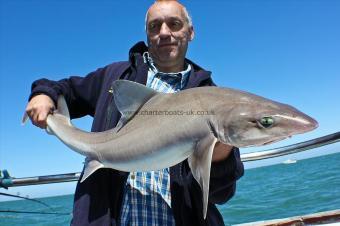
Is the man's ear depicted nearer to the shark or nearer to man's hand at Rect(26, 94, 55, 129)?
the shark

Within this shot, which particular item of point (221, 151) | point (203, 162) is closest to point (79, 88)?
point (221, 151)

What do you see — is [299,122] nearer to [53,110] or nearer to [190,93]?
[190,93]

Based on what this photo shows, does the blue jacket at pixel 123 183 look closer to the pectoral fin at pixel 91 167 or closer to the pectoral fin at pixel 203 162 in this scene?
the pectoral fin at pixel 91 167

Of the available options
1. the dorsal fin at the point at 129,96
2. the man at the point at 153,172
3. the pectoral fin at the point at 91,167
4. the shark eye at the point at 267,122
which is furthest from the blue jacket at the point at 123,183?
the shark eye at the point at 267,122

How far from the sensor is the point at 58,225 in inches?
977

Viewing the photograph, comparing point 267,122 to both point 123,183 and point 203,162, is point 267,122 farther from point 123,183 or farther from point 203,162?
point 123,183

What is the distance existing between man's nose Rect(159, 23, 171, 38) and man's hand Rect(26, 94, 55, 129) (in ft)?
3.51

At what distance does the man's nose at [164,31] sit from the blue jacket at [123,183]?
0.88ft

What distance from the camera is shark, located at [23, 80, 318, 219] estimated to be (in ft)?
6.84

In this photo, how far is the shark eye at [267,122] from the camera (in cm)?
206

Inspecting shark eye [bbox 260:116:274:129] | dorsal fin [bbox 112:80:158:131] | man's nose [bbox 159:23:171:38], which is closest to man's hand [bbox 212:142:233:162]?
shark eye [bbox 260:116:274:129]

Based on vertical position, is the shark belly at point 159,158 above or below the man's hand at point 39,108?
below

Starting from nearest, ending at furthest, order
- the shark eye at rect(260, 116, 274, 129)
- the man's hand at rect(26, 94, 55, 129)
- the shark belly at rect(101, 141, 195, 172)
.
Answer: the shark eye at rect(260, 116, 274, 129), the shark belly at rect(101, 141, 195, 172), the man's hand at rect(26, 94, 55, 129)

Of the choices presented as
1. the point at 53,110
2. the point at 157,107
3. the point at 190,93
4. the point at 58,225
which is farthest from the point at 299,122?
the point at 58,225
